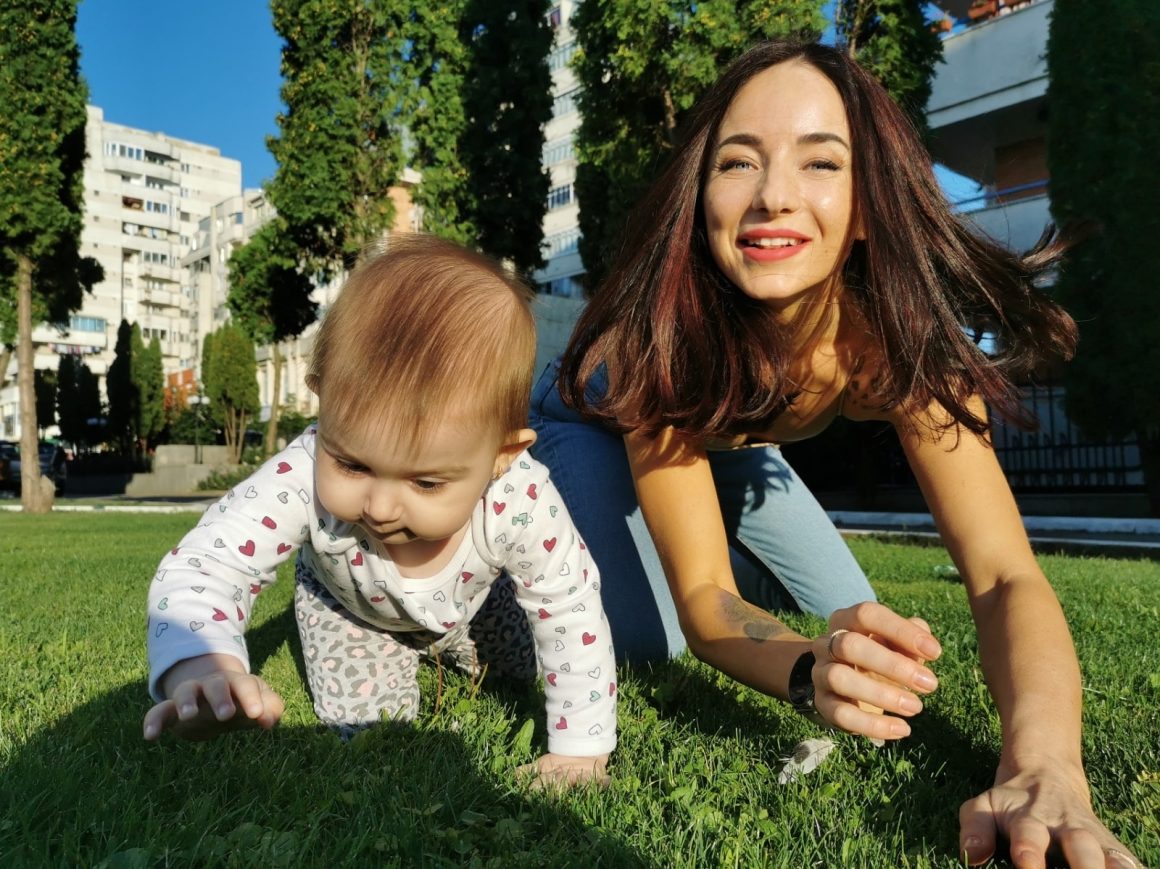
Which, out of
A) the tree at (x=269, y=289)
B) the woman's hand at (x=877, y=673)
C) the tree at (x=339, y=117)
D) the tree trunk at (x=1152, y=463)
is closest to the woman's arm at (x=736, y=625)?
the woman's hand at (x=877, y=673)

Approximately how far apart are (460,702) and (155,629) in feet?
3.29

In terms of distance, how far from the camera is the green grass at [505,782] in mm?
1622

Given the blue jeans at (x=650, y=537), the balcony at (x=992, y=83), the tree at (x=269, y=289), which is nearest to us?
the blue jeans at (x=650, y=537)

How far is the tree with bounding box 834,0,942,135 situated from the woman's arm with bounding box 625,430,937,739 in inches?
447

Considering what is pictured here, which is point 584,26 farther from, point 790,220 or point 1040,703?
point 1040,703

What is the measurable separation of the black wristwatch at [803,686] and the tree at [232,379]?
118 ft

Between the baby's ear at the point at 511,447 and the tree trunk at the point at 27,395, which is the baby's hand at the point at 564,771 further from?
the tree trunk at the point at 27,395

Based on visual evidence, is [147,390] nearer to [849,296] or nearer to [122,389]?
[122,389]

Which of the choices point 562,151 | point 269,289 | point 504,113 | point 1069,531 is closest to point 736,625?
point 1069,531

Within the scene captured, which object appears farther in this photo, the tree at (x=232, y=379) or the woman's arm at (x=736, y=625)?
the tree at (x=232, y=379)

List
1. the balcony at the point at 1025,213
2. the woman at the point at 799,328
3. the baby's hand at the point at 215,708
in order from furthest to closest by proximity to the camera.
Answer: the balcony at the point at 1025,213 < the woman at the point at 799,328 < the baby's hand at the point at 215,708

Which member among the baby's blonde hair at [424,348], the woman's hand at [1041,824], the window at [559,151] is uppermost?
the window at [559,151]

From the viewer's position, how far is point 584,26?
14156 millimetres

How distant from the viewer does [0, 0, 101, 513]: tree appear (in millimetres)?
15180
